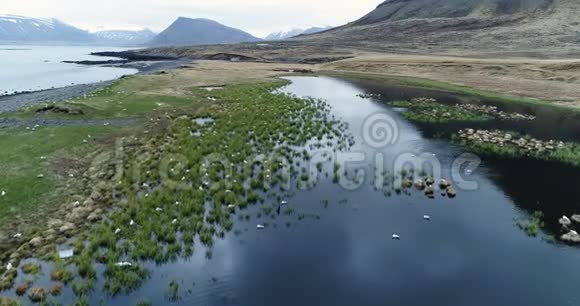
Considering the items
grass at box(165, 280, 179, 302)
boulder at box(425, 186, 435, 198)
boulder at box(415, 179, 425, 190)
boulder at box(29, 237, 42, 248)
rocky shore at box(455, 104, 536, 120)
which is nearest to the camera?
grass at box(165, 280, 179, 302)

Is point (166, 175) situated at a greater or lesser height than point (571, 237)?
greater

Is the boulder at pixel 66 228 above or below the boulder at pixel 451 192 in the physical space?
above

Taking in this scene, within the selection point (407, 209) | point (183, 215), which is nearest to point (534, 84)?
point (407, 209)

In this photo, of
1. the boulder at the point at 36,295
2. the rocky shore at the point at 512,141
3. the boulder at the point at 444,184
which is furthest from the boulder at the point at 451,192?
the boulder at the point at 36,295

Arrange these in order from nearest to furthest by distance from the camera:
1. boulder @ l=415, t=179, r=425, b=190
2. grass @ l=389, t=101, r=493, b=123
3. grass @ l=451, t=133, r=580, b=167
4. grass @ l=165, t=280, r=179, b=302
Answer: grass @ l=165, t=280, r=179, b=302 < boulder @ l=415, t=179, r=425, b=190 < grass @ l=451, t=133, r=580, b=167 < grass @ l=389, t=101, r=493, b=123

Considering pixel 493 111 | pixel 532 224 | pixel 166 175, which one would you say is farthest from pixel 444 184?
pixel 493 111

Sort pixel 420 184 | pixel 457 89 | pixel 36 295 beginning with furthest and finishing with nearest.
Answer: pixel 457 89
pixel 420 184
pixel 36 295

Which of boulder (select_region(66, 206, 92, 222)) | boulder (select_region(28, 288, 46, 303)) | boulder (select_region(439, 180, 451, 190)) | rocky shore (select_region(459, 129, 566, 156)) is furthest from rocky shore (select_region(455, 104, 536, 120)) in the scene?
boulder (select_region(28, 288, 46, 303))

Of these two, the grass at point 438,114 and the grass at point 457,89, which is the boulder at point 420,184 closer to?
the grass at point 438,114

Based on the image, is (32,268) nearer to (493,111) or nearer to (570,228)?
(570,228)

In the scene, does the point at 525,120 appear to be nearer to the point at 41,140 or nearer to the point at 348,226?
the point at 348,226

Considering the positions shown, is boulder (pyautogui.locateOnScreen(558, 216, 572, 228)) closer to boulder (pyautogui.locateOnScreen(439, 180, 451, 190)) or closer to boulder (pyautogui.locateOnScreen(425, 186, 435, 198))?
boulder (pyautogui.locateOnScreen(439, 180, 451, 190))
